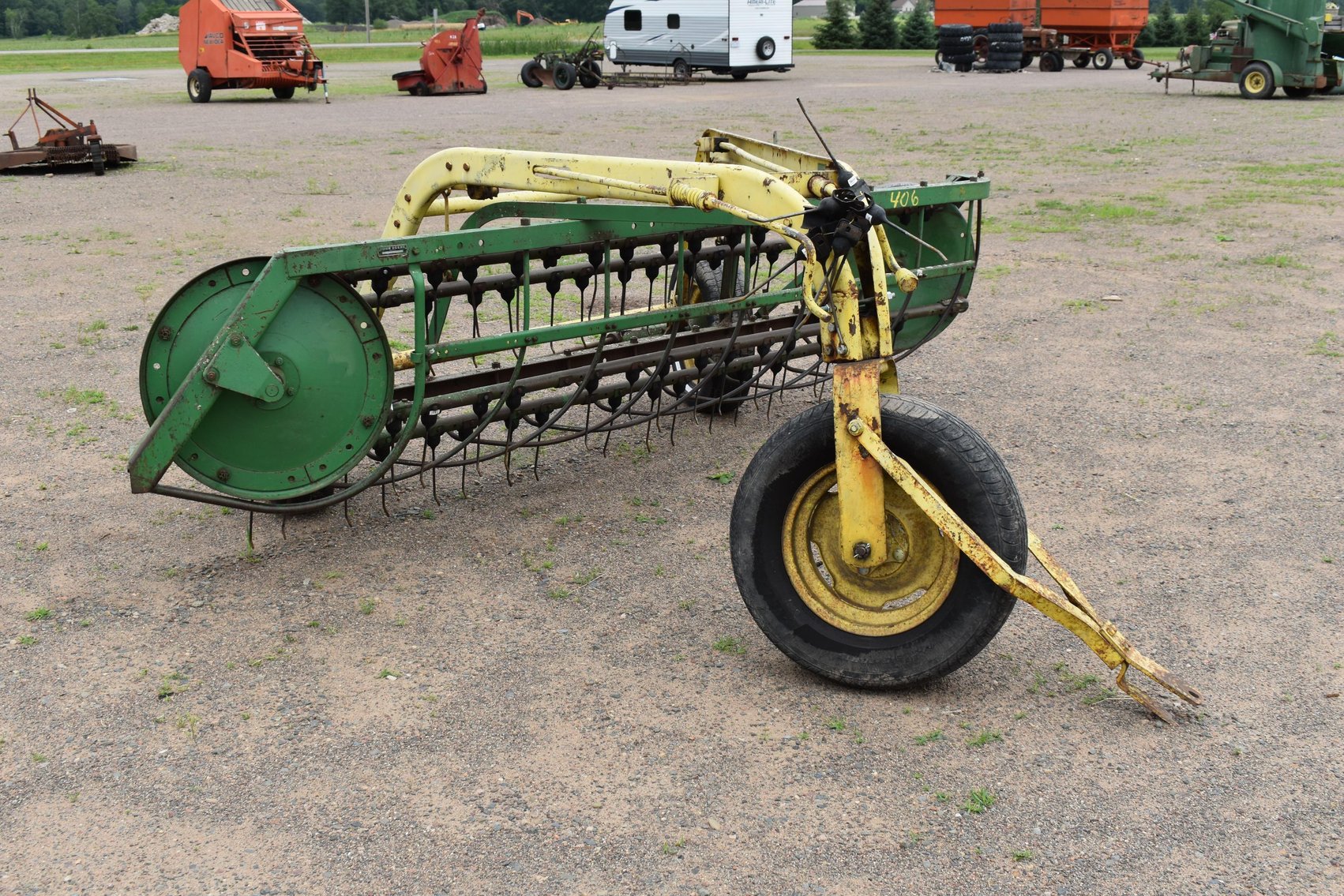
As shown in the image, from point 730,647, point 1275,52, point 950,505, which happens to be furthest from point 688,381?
point 1275,52

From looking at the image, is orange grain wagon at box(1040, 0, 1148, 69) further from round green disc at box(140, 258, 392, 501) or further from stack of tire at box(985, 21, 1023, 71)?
round green disc at box(140, 258, 392, 501)

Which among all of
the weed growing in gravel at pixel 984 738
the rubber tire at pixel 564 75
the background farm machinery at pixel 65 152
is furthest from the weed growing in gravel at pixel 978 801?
the rubber tire at pixel 564 75

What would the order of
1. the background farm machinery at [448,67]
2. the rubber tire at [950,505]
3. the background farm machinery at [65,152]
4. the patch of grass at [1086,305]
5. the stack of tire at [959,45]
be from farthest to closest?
the stack of tire at [959,45] → the background farm machinery at [448,67] → the background farm machinery at [65,152] → the patch of grass at [1086,305] → the rubber tire at [950,505]

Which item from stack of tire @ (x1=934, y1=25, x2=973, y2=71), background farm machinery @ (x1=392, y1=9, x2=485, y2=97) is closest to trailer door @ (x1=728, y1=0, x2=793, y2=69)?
stack of tire @ (x1=934, y1=25, x2=973, y2=71)

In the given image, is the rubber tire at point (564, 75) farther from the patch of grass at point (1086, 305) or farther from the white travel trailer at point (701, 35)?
the patch of grass at point (1086, 305)

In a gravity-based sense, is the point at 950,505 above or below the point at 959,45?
below

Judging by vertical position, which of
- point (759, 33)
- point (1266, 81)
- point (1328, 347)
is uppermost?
point (759, 33)

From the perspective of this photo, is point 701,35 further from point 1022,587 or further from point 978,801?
point 978,801

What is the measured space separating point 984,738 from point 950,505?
636mm

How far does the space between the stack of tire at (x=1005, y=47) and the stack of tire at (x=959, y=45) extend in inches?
24.0

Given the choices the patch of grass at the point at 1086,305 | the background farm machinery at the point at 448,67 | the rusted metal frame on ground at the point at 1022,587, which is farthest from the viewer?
the background farm machinery at the point at 448,67

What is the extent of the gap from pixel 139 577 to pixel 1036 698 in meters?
3.00

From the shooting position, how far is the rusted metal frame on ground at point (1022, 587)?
346cm

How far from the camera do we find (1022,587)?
345 centimetres
